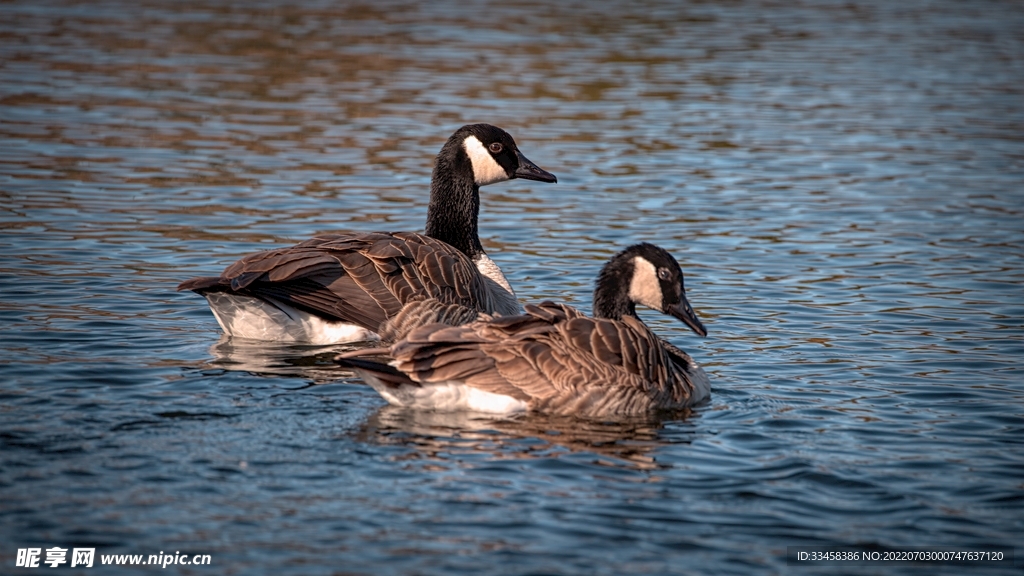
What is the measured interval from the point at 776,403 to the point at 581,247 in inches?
220

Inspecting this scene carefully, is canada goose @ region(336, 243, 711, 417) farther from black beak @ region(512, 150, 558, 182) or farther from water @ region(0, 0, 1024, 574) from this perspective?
black beak @ region(512, 150, 558, 182)

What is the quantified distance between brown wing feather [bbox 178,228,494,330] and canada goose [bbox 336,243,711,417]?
1.59 m

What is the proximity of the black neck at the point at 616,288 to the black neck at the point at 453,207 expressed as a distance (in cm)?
265

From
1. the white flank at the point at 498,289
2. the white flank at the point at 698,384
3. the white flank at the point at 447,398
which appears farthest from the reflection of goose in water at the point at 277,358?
the white flank at the point at 698,384

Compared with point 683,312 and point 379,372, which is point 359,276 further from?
point 683,312

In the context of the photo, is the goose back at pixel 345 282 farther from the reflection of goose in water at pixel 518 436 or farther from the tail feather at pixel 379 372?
the tail feather at pixel 379 372

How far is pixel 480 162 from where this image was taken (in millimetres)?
11727

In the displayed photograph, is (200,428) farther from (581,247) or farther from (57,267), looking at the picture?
(581,247)

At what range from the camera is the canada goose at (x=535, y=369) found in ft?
26.3

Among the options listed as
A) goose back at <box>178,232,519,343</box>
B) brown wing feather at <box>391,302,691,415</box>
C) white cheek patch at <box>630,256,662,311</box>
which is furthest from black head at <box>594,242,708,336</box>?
goose back at <box>178,232,519,343</box>

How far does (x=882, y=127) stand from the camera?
20844 mm

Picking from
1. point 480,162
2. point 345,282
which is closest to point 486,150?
point 480,162

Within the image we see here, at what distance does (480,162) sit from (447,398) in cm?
414

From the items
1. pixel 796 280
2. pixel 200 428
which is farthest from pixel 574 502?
pixel 796 280
